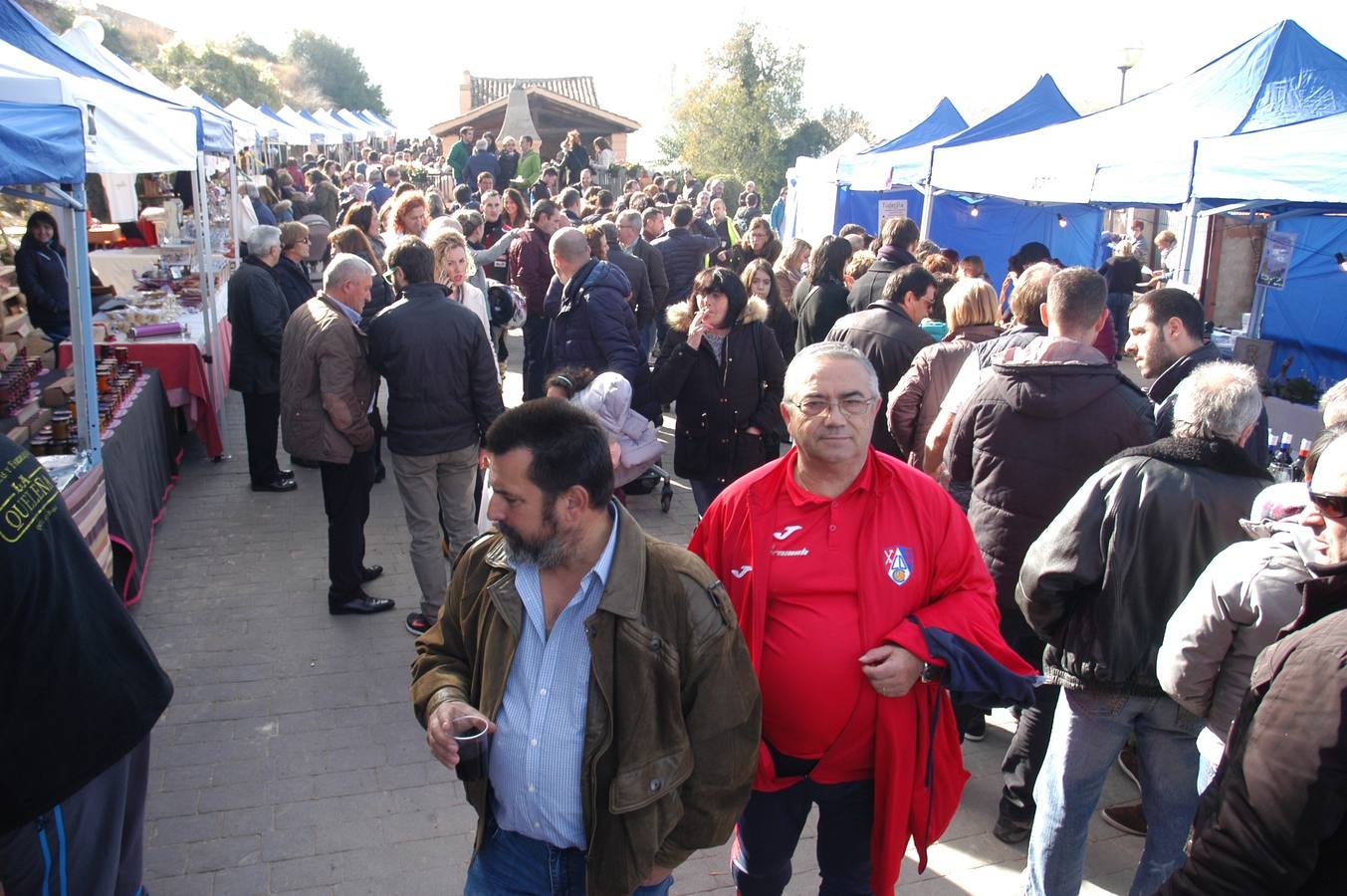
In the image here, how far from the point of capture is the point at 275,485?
24.5 ft

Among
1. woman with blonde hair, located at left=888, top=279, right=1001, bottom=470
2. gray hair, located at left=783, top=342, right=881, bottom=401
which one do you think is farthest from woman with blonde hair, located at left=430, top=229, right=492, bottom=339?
gray hair, located at left=783, top=342, right=881, bottom=401

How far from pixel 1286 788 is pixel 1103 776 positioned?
1.63 meters

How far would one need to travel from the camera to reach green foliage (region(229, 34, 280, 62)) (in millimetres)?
67312

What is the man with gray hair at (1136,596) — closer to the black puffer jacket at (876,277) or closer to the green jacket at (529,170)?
the black puffer jacket at (876,277)

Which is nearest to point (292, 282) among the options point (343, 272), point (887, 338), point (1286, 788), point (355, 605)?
point (343, 272)

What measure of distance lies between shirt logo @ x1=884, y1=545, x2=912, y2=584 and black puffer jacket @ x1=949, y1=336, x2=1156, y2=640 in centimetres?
126

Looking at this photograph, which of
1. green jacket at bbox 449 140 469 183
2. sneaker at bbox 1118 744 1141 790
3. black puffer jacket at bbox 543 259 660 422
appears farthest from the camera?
green jacket at bbox 449 140 469 183

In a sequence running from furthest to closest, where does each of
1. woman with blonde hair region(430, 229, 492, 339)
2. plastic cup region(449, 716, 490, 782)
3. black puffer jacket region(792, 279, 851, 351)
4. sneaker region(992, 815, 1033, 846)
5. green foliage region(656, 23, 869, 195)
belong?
1. green foliage region(656, 23, 869, 195)
2. black puffer jacket region(792, 279, 851, 351)
3. woman with blonde hair region(430, 229, 492, 339)
4. sneaker region(992, 815, 1033, 846)
5. plastic cup region(449, 716, 490, 782)

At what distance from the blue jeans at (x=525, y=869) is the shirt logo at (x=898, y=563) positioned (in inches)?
34.0

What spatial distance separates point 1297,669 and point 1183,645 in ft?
3.31

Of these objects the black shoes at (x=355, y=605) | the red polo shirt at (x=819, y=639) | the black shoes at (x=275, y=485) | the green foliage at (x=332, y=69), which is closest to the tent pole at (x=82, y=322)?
the black shoes at (x=355, y=605)

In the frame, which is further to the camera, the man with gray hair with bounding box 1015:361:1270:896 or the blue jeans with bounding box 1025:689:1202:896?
the blue jeans with bounding box 1025:689:1202:896

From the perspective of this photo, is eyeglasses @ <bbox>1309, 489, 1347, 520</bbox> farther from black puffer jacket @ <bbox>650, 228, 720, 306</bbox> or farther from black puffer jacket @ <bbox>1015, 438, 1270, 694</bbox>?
black puffer jacket @ <bbox>650, 228, 720, 306</bbox>

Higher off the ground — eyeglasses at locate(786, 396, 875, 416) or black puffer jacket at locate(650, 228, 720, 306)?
black puffer jacket at locate(650, 228, 720, 306)
